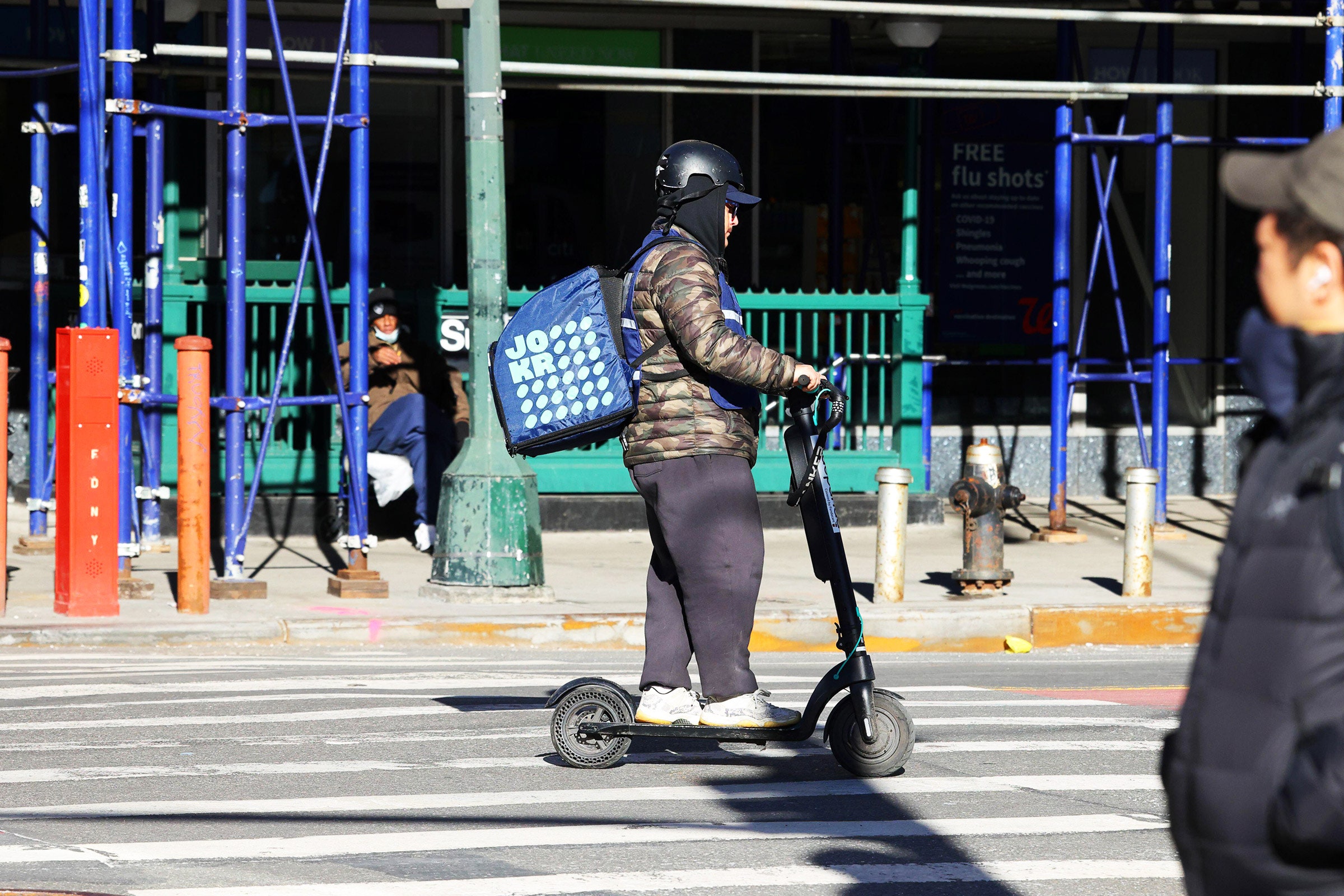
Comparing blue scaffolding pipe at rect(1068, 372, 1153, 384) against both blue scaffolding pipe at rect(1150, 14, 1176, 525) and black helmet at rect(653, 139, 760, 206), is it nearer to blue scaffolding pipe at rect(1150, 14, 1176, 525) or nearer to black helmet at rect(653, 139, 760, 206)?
blue scaffolding pipe at rect(1150, 14, 1176, 525)

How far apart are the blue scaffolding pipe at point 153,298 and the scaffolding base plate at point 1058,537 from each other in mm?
6588

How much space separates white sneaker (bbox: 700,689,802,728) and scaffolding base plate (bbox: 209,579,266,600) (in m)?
5.28

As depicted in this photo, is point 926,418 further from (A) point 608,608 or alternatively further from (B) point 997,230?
(A) point 608,608

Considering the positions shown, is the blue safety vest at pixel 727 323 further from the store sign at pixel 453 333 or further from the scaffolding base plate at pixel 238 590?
the store sign at pixel 453 333

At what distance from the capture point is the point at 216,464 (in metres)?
13.7

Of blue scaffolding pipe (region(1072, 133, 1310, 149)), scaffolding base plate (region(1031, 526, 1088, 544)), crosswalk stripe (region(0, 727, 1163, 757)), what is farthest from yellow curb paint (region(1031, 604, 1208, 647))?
blue scaffolding pipe (region(1072, 133, 1310, 149))

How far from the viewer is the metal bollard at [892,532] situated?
10672mm

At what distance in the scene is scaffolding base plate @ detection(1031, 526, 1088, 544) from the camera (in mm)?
13688

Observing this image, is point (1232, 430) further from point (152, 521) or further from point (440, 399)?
point (152, 521)

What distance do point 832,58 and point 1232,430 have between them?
5.05m

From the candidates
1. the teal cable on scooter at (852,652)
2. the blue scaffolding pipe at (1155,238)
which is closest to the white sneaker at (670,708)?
the teal cable on scooter at (852,652)

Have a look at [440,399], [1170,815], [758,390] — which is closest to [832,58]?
[440,399]

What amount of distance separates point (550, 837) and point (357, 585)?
5.60 m

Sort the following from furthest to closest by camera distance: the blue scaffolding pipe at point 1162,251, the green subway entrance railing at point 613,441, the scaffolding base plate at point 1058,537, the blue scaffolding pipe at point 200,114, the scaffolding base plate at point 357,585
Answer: the scaffolding base plate at point 1058,537, the blue scaffolding pipe at point 1162,251, the green subway entrance railing at point 613,441, the scaffolding base plate at point 357,585, the blue scaffolding pipe at point 200,114
